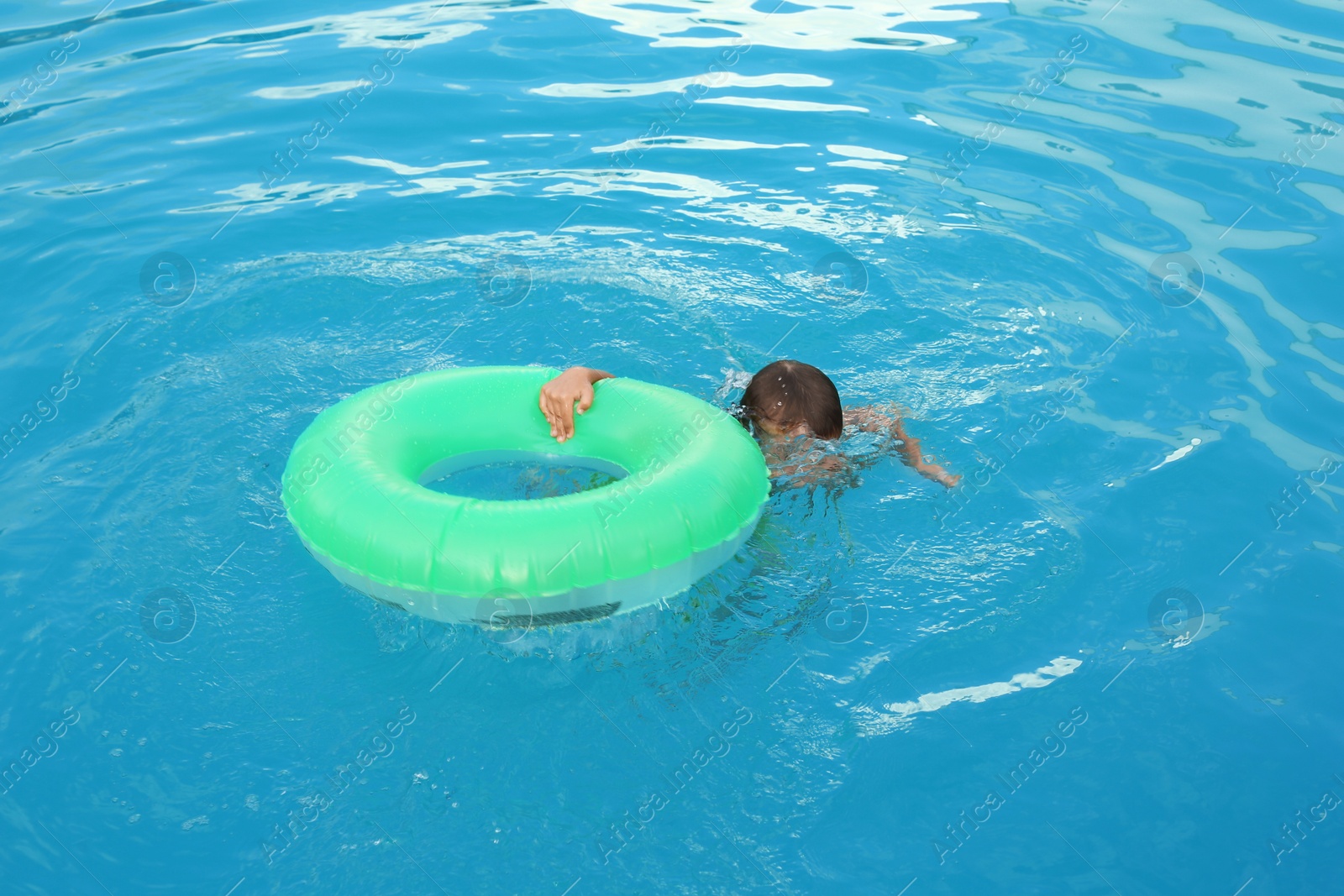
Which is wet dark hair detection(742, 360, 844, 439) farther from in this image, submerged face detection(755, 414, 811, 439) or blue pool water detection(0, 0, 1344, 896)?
blue pool water detection(0, 0, 1344, 896)

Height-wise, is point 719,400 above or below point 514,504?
below

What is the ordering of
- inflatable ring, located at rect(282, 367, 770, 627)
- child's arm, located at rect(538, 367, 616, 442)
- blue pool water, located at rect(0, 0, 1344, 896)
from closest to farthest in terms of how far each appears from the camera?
1. blue pool water, located at rect(0, 0, 1344, 896)
2. inflatable ring, located at rect(282, 367, 770, 627)
3. child's arm, located at rect(538, 367, 616, 442)

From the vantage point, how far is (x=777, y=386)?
405cm

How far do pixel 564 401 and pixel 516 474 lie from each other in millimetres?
553

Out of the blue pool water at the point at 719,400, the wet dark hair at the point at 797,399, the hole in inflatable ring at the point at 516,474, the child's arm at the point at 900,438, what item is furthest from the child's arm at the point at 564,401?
the child's arm at the point at 900,438

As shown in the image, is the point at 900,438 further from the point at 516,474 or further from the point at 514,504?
the point at 514,504

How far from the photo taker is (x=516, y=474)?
14.3 feet

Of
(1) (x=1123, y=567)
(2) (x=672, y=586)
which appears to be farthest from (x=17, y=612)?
(1) (x=1123, y=567)

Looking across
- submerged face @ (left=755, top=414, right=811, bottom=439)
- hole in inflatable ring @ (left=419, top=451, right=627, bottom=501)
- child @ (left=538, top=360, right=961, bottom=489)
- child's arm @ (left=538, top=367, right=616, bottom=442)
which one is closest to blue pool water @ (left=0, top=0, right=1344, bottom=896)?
child @ (left=538, top=360, right=961, bottom=489)

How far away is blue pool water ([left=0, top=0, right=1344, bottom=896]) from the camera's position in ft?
10.3

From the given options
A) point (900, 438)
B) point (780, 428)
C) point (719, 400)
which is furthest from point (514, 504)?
point (900, 438)

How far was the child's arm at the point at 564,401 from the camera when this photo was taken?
395 cm

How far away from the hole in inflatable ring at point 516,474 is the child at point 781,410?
19 cm

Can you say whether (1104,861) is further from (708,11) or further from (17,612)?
(708,11)
